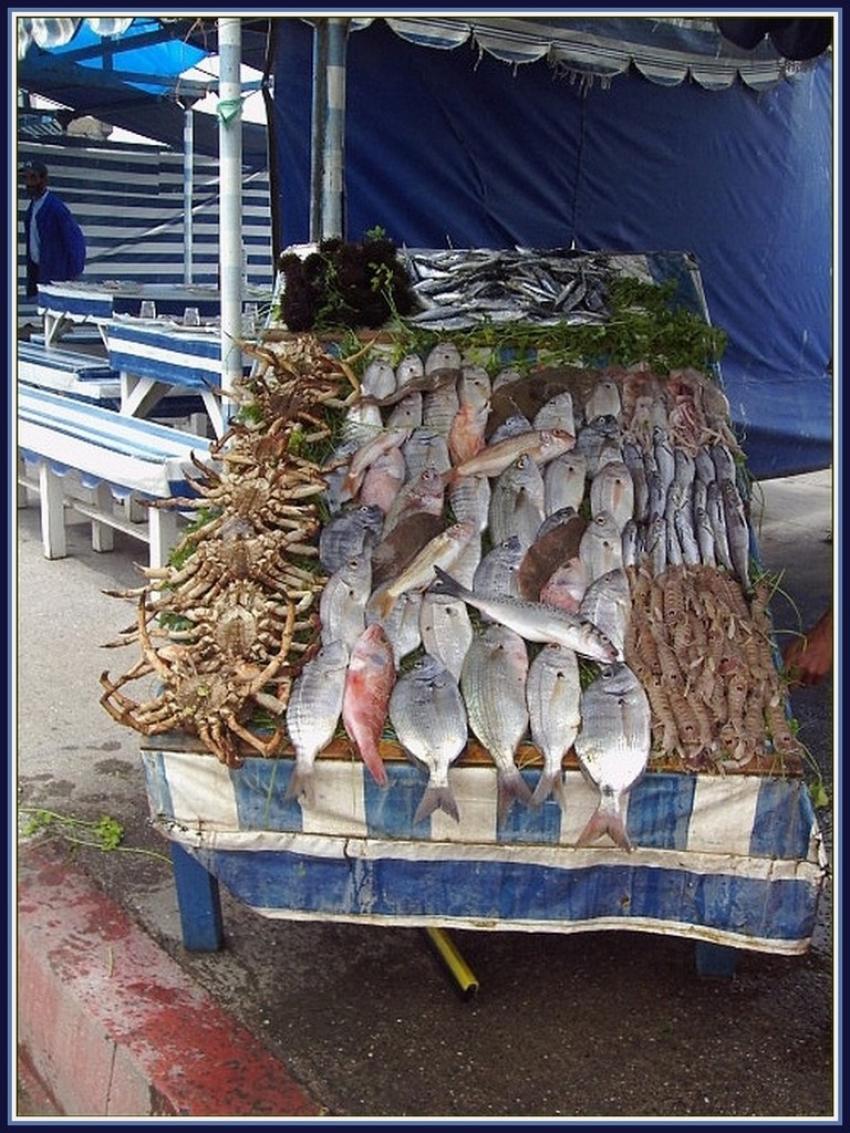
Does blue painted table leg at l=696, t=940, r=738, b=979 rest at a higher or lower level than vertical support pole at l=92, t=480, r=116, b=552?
lower

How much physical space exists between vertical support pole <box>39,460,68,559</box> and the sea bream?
203 inches

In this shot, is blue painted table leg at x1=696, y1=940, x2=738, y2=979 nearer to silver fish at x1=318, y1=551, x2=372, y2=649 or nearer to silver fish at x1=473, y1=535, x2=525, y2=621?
silver fish at x1=473, y1=535, x2=525, y2=621

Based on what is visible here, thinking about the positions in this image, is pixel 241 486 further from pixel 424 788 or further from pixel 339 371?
pixel 424 788

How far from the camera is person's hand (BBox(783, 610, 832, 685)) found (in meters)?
3.49

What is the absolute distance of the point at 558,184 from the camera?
26.5 feet

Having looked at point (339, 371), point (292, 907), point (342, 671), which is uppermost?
point (339, 371)

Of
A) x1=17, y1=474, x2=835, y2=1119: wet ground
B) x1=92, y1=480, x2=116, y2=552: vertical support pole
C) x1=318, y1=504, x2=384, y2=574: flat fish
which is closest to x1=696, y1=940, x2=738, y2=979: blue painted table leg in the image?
x1=17, y1=474, x2=835, y2=1119: wet ground

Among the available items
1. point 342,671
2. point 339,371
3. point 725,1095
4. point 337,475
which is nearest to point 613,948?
point 725,1095

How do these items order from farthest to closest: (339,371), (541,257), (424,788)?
1. (541,257)
2. (339,371)
3. (424,788)

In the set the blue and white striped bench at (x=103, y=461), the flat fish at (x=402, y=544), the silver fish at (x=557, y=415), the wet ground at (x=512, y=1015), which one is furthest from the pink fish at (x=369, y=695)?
the blue and white striped bench at (x=103, y=461)

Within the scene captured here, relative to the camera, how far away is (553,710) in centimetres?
290

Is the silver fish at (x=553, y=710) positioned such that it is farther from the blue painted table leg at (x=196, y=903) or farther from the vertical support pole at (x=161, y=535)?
the vertical support pole at (x=161, y=535)

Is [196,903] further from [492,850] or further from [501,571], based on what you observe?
[501,571]

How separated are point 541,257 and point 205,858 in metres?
3.70
